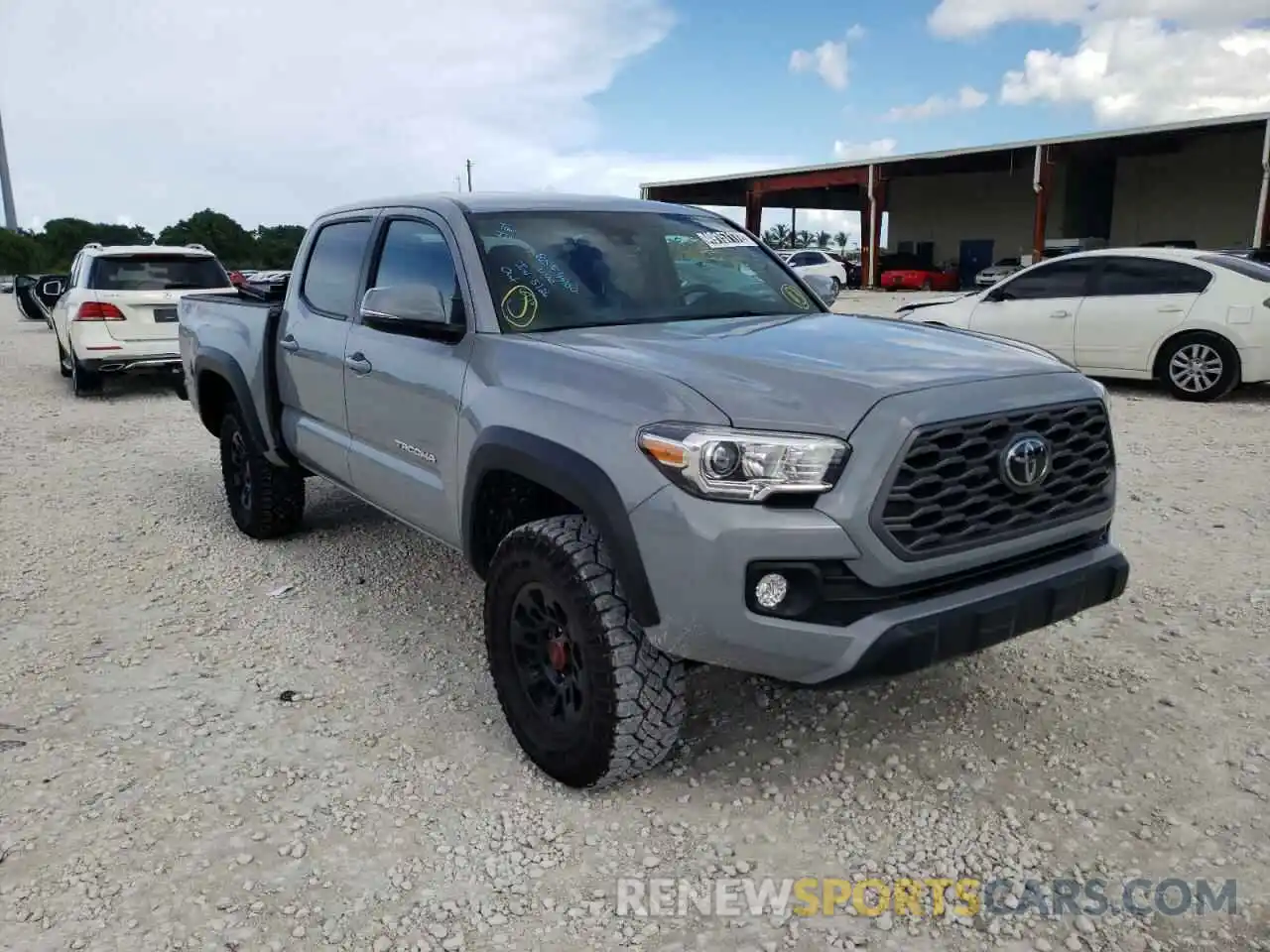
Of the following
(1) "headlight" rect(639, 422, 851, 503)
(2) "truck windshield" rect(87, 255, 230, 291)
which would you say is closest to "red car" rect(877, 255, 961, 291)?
(2) "truck windshield" rect(87, 255, 230, 291)

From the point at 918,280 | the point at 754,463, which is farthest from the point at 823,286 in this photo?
the point at 918,280

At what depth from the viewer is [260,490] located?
5.32 m

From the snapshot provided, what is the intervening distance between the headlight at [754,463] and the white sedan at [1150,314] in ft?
21.3

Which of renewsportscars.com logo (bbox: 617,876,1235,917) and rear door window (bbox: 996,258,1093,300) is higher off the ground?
rear door window (bbox: 996,258,1093,300)

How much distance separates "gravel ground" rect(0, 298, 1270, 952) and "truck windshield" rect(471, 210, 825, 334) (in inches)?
56.0

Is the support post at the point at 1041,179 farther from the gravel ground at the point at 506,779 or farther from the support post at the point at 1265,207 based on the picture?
the gravel ground at the point at 506,779

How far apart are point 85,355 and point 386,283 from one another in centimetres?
806

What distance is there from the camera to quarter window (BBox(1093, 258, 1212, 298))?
933cm

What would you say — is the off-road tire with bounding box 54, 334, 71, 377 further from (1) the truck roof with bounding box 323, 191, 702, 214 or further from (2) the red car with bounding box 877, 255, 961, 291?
(2) the red car with bounding box 877, 255, 961, 291

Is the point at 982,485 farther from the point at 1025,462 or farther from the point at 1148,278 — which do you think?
the point at 1148,278

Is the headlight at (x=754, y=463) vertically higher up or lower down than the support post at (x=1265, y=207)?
lower down

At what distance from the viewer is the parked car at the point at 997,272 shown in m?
27.7

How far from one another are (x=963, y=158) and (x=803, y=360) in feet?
104

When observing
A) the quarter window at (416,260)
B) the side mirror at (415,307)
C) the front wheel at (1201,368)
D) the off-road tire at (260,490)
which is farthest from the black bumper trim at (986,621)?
the front wheel at (1201,368)
